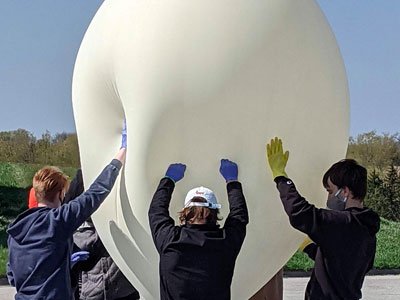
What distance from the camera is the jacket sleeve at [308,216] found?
3.36 m

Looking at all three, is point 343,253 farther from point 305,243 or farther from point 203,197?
point 203,197

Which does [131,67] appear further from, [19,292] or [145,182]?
[19,292]

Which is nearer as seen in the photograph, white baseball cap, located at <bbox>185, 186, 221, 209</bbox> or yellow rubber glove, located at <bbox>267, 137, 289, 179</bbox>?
white baseball cap, located at <bbox>185, 186, 221, 209</bbox>

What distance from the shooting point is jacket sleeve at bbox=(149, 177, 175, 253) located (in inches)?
130

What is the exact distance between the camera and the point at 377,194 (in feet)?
58.2

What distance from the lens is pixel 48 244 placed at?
3.67m

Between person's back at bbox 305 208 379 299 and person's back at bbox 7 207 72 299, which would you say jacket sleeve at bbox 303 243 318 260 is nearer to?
person's back at bbox 305 208 379 299

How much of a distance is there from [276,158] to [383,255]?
10024 mm

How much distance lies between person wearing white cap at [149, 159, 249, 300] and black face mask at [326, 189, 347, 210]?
20.1 inches

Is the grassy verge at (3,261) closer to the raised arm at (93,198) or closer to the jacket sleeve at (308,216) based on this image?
the raised arm at (93,198)

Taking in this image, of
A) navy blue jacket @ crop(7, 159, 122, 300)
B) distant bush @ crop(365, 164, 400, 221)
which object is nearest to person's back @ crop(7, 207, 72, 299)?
navy blue jacket @ crop(7, 159, 122, 300)

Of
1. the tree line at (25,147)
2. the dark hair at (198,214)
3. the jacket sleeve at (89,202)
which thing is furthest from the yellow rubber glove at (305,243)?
the tree line at (25,147)

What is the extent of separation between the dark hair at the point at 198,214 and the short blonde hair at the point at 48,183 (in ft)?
2.46

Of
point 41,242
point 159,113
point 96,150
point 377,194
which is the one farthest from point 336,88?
point 377,194
